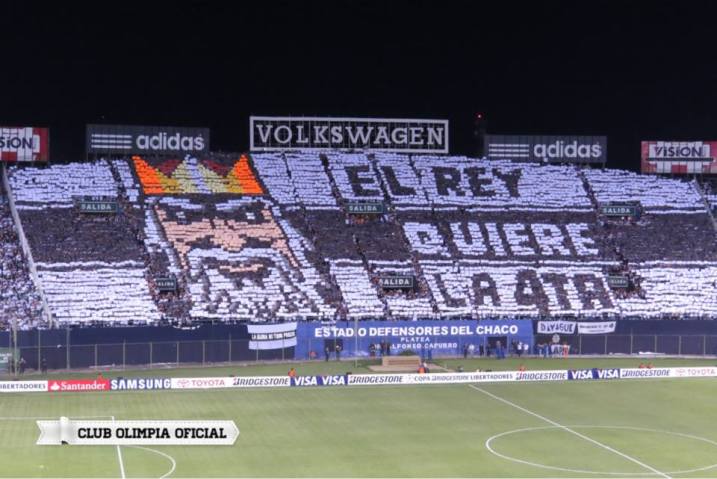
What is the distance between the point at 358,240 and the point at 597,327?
874 inches

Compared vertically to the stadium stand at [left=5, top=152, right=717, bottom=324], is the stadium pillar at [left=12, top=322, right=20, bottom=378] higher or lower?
lower

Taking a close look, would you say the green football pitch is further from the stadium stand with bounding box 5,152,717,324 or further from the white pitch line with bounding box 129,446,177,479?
the stadium stand with bounding box 5,152,717,324

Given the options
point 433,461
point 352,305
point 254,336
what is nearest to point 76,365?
point 254,336

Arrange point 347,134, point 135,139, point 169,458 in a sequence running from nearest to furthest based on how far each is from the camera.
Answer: point 169,458 < point 135,139 < point 347,134

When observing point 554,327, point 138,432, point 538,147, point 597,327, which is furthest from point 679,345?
point 138,432

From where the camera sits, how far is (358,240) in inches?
3438

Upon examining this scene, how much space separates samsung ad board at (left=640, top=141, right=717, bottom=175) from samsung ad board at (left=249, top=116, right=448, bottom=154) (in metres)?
20.8

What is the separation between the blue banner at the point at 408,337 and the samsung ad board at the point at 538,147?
2968 cm

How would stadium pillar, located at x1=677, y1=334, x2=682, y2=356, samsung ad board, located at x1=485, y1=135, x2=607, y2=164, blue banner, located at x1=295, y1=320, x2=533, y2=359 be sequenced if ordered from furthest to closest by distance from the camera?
samsung ad board, located at x1=485, y1=135, x2=607, y2=164, stadium pillar, located at x1=677, y1=334, x2=682, y2=356, blue banner, located at x1=295, y1=320, x2=533, y2=359

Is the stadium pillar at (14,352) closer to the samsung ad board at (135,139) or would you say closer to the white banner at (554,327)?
the samsung ad board at (135,139)

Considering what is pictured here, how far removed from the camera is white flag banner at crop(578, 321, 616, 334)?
2982 inches

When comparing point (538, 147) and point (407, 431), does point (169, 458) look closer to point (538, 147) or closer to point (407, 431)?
point (407, 431)

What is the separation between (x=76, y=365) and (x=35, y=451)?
25.9m

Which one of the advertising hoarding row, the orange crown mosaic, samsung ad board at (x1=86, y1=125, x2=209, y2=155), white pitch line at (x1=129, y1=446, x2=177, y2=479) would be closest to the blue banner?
the advertising hoarding row
